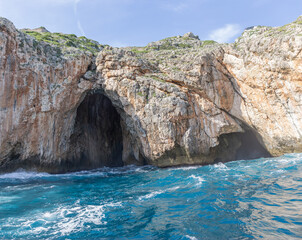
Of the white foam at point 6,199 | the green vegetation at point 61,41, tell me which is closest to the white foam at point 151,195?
the white foam at point 6,199

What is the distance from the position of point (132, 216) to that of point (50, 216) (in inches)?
156

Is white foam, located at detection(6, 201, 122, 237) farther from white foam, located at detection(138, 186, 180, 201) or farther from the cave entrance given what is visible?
the cave entrance

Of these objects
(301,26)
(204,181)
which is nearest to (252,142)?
(301,26)

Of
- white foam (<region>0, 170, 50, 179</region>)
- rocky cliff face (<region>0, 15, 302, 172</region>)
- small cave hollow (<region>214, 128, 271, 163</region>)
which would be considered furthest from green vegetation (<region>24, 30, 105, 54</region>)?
small cave hollow (<region>214, 128, 271, 163</region>)

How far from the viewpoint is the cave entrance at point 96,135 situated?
28.6 m

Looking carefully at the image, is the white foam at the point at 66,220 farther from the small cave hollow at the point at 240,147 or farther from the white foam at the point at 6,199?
the small cave hollow at the point at 240,147

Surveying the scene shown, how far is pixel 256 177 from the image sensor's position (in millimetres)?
13469

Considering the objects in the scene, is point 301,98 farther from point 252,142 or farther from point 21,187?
point 21,187

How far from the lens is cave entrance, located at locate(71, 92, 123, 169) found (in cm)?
2862

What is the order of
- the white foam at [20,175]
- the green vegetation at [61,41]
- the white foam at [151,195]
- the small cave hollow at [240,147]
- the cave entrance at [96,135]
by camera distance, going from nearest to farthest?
the white foam at [151,195] < the white foam at [20,175] < the small cave hollow at [240,147] < the green vegetation at [61,41] < the cave entrance at [96,135]

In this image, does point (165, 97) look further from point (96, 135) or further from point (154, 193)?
point (96, 135)

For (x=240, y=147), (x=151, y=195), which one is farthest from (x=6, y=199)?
(x=240, y=147)

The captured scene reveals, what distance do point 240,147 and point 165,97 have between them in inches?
490

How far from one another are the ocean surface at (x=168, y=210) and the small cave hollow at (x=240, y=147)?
10.5 m
